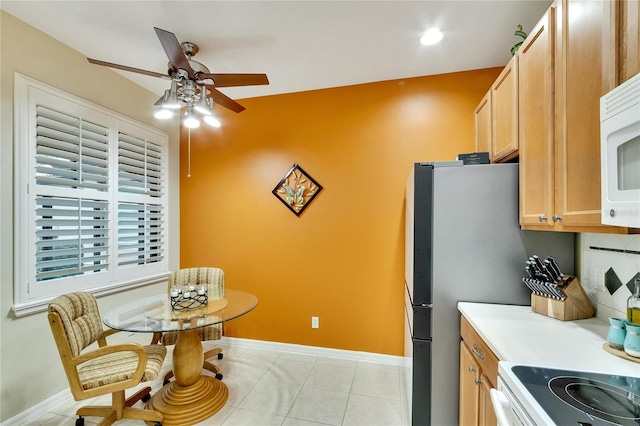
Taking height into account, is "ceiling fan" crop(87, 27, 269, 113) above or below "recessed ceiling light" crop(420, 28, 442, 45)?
below

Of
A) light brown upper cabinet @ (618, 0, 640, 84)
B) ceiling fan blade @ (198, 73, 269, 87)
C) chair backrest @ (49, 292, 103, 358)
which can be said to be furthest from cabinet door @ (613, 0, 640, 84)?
chair backrest @ (49, 292, 103, 358)

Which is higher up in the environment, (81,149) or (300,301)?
(81,149)

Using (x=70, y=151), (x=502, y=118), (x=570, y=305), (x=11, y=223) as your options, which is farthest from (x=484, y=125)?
(x=11, y=223)

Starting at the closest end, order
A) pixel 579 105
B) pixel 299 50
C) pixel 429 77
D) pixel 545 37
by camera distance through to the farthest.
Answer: pixel 579 105 → pixel 545 37 → pixel 299 50 → pixel 429 77

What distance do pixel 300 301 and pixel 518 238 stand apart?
6.75ft

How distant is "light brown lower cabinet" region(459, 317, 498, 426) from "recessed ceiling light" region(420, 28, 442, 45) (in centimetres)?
201

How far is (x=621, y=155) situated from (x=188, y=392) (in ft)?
8.91

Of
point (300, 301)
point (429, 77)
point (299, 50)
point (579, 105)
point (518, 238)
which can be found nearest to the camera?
point (579, 105)

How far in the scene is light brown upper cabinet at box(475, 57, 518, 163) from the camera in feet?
5.17

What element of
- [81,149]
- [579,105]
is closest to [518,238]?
[579,105]

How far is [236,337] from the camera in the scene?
119 inches

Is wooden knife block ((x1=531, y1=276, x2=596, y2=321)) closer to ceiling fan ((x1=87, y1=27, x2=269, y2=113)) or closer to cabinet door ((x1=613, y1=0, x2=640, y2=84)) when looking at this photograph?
cabinet door ((x1=613, y1=0, x2=640, y2=84))

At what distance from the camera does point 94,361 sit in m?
1.79

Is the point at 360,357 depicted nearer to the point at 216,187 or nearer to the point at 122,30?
the point at 216,187
